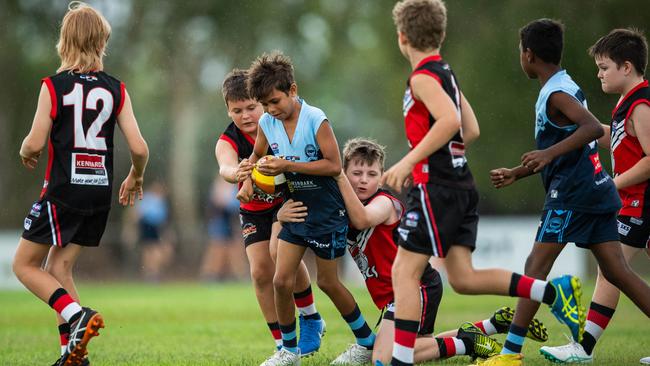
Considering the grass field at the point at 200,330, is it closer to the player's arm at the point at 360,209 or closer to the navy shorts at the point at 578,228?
the navy shorts at the point at 578,228

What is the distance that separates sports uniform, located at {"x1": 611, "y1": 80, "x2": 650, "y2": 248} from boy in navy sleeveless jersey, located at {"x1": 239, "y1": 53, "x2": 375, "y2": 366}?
210 cm

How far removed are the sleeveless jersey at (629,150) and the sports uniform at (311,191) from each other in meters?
2.12

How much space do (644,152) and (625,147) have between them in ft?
0.63

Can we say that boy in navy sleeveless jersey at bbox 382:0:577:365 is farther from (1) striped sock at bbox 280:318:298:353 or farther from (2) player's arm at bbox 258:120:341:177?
(1) striped sock at bbox 280:318:298:353

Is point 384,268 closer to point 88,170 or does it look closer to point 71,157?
point 88,170

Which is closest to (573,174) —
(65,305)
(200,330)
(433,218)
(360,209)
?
(433,218)

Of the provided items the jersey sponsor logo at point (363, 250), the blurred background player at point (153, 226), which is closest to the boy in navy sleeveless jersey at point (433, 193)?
the jersey sponsor logo at point (363, 250)

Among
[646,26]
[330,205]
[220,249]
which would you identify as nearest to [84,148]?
[330,205]

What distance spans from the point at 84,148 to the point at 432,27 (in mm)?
2385

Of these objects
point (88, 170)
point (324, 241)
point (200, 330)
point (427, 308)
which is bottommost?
point (200, 330)

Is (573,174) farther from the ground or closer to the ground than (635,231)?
farther from the ground

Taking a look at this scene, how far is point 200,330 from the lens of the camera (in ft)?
32.1

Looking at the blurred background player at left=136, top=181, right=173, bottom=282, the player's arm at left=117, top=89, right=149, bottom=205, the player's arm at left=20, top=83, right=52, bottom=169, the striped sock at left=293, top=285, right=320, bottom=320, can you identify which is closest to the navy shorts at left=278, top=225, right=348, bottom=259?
the striped sock at left=293, top=285, right=320, bottom=320

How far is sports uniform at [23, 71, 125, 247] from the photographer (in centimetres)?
588
